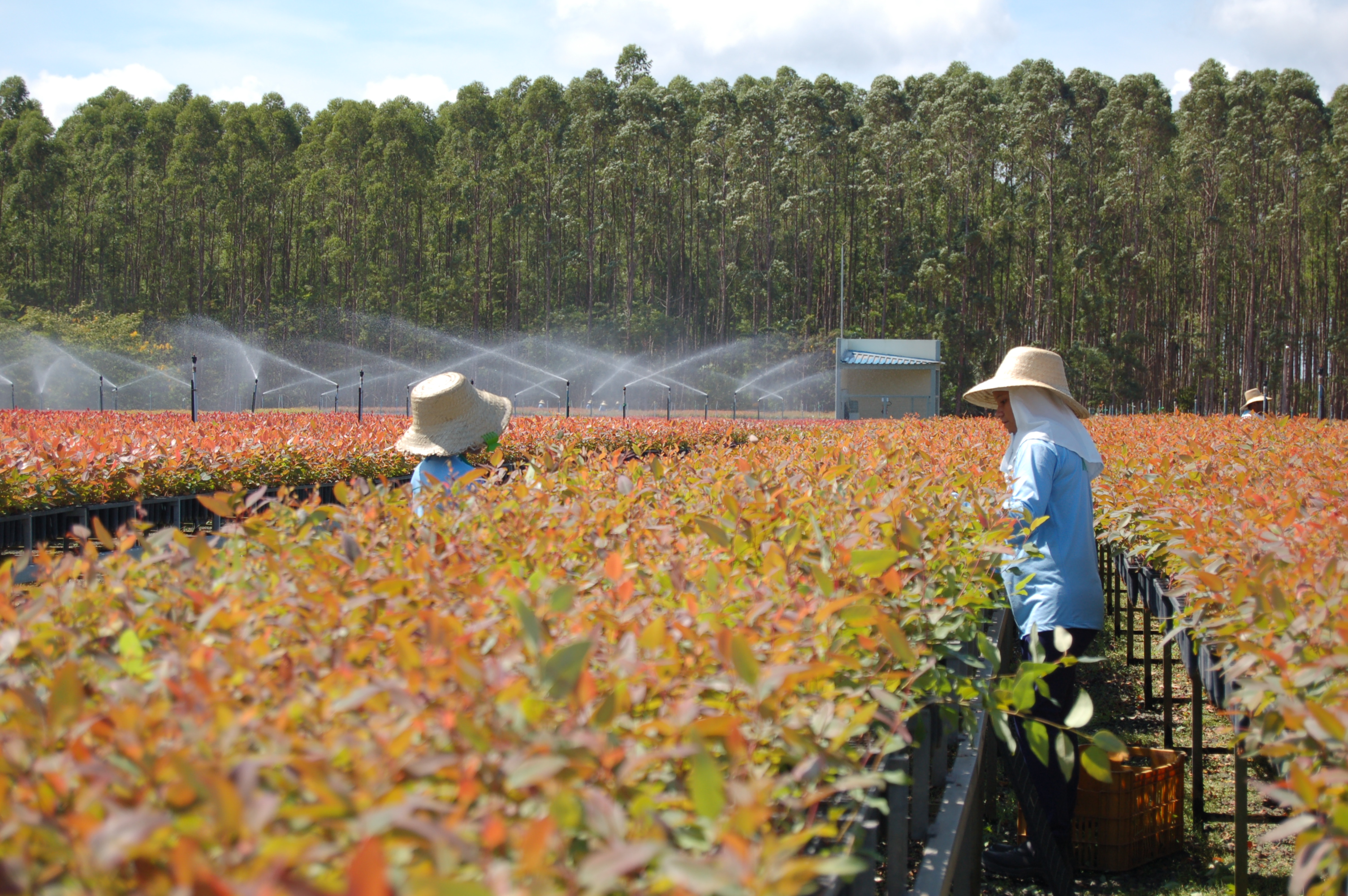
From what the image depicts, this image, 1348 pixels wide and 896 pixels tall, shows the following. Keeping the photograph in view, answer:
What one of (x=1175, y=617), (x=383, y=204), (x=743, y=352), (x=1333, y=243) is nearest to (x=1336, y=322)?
(x=1333, y=243)

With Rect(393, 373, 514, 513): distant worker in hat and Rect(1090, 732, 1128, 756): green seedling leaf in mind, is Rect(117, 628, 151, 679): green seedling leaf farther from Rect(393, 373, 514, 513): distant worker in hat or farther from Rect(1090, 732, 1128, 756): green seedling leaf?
Rect(393, 373, 514, 513): distant worker in hat

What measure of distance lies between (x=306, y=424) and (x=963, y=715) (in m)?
9.57

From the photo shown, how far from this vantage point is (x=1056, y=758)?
11.0 feet

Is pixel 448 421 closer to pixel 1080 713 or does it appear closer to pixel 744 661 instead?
pixel 1080 713

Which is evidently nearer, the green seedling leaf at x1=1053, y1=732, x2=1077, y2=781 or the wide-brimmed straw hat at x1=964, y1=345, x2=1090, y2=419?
the green seedling leaf at x1=1053, y1=732, x2=1077, y2=781

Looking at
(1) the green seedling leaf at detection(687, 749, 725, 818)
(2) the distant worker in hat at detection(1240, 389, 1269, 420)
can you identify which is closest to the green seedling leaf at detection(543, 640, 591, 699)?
(1) the green seedling leaf at detection(687, 749, 725, 818)

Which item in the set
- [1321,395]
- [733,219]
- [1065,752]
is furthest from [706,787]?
[733,219]

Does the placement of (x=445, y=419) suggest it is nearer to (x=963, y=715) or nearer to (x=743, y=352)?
(x=963, y=715)

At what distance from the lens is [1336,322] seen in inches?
1582

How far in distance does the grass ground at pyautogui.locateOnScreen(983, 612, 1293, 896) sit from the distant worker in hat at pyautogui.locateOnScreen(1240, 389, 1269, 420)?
633cm

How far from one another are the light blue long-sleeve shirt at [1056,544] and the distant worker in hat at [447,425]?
2.22 meters

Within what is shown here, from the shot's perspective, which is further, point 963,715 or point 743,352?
point 743,352

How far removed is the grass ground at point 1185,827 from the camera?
3484 mm

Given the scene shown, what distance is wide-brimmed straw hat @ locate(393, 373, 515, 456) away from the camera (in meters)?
4.32
